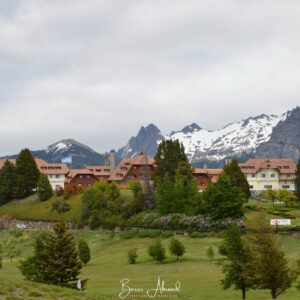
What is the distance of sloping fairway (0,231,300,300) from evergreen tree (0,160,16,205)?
34.9 m

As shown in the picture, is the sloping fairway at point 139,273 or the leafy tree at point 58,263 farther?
the leafy tree at point 58,263

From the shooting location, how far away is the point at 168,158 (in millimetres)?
97312

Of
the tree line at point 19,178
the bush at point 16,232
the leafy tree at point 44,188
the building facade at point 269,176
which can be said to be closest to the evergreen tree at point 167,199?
the bush at point 16,232

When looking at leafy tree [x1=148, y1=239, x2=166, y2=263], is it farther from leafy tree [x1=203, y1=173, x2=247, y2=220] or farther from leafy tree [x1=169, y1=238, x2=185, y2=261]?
leafy tree [x1=203, y1=173, x2=247, y2=220]

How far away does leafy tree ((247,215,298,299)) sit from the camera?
103 ft

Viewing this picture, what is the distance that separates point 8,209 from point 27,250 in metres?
31.6

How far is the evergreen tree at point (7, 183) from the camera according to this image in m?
115

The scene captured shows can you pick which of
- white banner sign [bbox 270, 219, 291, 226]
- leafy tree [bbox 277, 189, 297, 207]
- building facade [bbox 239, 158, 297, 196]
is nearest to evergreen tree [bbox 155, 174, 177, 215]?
white banner sign [bbox 270, 219, 291, 226]

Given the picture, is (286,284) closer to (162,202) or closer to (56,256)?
(56,256)

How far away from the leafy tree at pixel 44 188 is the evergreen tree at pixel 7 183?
843 cm

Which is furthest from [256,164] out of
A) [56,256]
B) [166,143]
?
[56,256]

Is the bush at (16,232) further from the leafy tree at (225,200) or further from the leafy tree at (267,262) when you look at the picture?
the leafy tree at (267,262)

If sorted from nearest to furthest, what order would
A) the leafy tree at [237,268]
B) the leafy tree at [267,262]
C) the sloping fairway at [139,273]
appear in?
the sloping fairway at [139,273]
the leafy tree at [267,262]
the leafy tree at [237,268]

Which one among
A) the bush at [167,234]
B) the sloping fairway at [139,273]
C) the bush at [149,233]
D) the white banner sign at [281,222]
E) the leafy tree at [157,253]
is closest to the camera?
the sloping fairway at [139,273]
